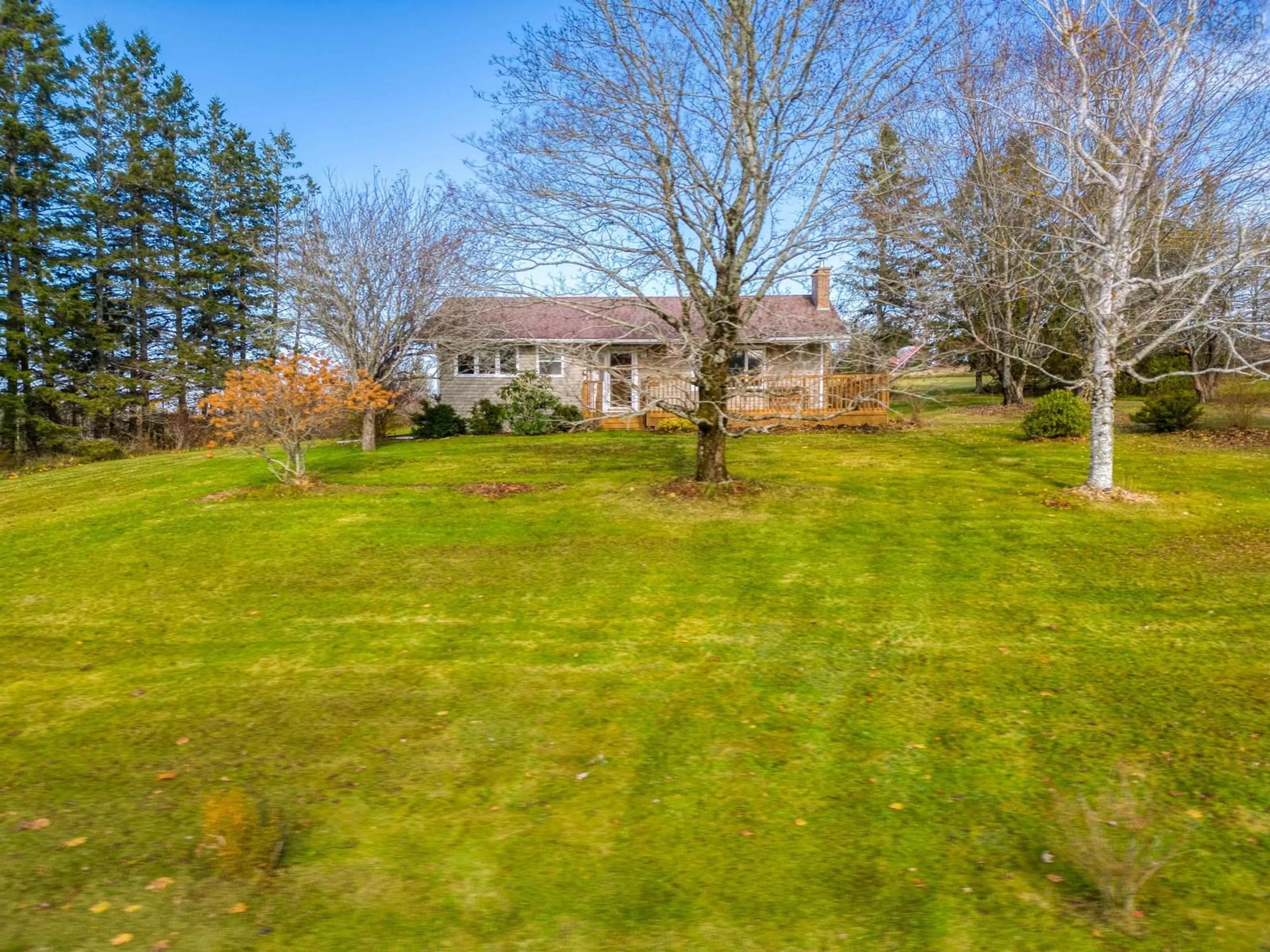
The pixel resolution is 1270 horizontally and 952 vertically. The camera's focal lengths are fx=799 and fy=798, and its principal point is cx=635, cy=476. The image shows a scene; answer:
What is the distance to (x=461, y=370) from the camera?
83.3ft

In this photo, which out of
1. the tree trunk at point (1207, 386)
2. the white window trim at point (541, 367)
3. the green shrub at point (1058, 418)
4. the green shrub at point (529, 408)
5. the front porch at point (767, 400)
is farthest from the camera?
the white window trim at point (541, 367)

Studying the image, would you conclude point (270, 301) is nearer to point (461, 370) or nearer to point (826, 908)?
point (461, 370)

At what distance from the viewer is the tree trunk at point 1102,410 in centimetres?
1070

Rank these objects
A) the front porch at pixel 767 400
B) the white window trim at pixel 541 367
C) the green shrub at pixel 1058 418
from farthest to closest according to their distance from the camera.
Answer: the white window trim at pixel 541 367
the green shrub at pixel 1058 418
the front porch at pixel 767 400

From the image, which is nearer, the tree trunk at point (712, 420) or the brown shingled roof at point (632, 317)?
the tree trunk at point (712, 420)

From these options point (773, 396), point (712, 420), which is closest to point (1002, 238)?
point (773, 396)

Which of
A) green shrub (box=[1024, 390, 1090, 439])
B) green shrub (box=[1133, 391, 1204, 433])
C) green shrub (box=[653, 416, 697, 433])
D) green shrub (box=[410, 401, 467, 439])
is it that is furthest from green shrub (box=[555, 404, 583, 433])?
green shrub (box=[1133, 391, 1204, 433])

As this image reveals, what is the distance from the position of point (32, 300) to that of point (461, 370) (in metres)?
14.4

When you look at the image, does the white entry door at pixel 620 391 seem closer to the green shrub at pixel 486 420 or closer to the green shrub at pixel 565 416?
the green shrub at pixel 565 416

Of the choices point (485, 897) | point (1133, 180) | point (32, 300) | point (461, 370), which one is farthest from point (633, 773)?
point (32, 300)

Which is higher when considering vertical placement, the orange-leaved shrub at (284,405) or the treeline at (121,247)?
the treeline at (121,247)

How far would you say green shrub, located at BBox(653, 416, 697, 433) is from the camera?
2147 cm

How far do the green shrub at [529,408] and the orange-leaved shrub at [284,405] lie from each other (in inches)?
351

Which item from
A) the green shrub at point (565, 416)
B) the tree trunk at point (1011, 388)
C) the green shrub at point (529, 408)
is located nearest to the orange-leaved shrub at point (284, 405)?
the green shrub at point (529, 408)
